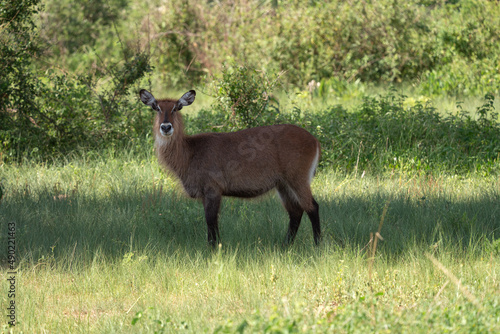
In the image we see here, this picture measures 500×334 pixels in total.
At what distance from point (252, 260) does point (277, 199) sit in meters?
1.71

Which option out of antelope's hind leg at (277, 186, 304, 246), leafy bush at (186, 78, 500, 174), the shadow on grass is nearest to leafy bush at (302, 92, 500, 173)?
leafy bush at (186, 78, 500, 174)

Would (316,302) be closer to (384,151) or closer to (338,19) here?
(384,151)

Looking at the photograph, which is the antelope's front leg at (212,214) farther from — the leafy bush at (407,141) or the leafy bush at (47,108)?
the leafy bush at (47,108)

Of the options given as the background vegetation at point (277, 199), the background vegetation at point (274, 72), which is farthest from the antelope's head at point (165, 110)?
the background vegetation at point (274, 72)

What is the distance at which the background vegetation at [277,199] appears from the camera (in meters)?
3.47

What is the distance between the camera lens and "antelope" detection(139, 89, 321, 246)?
15.8ft

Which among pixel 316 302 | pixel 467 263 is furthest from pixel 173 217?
pixel 467 263

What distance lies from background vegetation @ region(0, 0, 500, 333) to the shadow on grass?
0.07 feet

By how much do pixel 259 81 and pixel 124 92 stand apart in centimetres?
197

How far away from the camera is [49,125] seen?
7.74 meters

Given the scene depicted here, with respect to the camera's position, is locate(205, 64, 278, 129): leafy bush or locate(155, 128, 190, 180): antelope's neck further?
locate(205, 64, 278, 129): leafy bush

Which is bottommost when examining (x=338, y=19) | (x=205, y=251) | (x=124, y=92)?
(x=205, y=251)

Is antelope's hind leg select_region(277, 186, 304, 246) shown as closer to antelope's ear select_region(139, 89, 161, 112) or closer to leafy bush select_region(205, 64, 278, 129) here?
antelope's ear select_region(139, 89, 161, 112)

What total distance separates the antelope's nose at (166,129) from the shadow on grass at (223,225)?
0.80 metres
